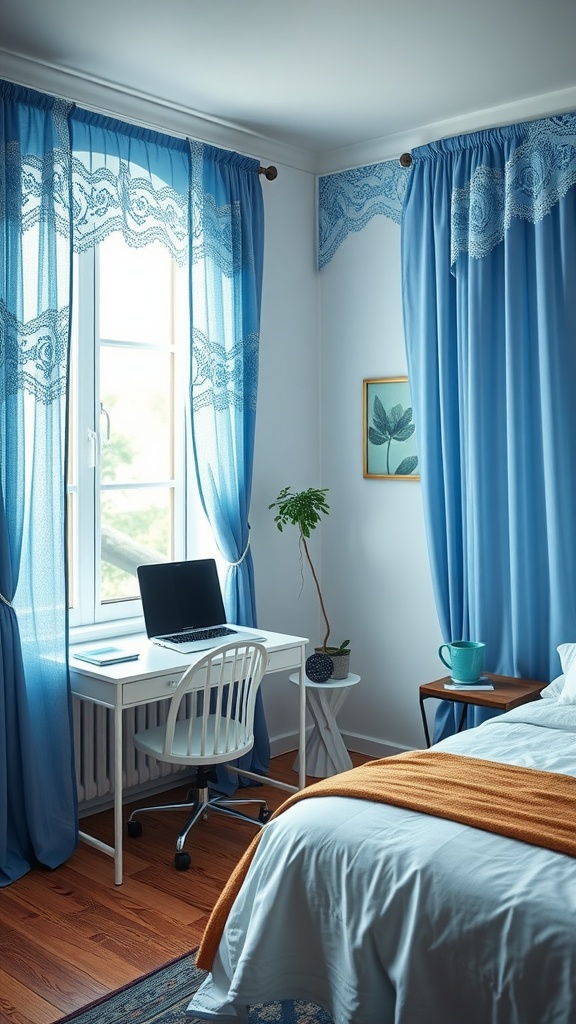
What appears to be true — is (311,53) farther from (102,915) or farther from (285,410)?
(102,915)

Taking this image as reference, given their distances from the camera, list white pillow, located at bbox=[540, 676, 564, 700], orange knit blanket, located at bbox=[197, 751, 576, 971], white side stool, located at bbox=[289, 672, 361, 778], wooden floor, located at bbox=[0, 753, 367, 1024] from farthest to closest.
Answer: white side stool, located at bbox=[289, 672, 361, 778]
white pillow, located at bbox=[540, 676, 564, 700]
wooden floor, located at bbox=[0, 753, 367, 1024]
orange knit blanket, located at bbox=[197, 751, 576, 971]

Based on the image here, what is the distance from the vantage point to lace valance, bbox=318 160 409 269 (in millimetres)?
4328

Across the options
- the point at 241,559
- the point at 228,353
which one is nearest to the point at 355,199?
the point at 228,353

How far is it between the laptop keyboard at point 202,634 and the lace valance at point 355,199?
193 centimetres

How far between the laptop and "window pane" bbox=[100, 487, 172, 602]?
0.13 meters

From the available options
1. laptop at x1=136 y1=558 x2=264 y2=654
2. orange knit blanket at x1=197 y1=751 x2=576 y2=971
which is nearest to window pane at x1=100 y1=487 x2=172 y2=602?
laptop at x1=136 y1=558 x2=264 y2=654

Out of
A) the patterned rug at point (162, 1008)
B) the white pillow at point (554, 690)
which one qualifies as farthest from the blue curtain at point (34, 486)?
the white pillow at point (554, 690)

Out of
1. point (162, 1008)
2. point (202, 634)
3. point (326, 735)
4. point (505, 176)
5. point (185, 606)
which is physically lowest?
point (162, 1008)

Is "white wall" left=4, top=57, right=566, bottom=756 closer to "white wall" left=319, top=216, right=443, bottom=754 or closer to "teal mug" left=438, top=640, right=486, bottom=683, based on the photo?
"white wall" left=319, top=216, right=443, bottom=754

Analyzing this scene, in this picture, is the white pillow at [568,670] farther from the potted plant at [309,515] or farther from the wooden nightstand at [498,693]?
the potted plant at [309,515]

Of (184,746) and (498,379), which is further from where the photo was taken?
(498,379)

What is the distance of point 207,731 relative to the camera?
351 cm

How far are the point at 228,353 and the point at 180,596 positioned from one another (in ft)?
3.59

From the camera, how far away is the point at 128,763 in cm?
385
